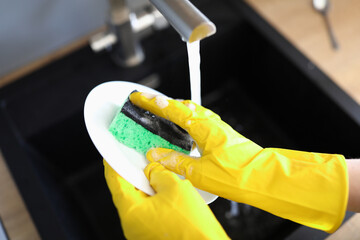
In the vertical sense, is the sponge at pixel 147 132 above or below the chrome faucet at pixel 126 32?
below

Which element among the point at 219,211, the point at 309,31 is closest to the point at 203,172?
the point at 219,211

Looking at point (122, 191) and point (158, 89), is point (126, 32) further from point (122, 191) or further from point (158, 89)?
point (122, 191)

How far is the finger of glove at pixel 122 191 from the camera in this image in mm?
628

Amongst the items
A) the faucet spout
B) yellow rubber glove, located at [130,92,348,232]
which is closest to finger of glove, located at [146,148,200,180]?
yellow rubber glove, located at [130,92,348,232]

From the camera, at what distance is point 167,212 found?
0.59 metres

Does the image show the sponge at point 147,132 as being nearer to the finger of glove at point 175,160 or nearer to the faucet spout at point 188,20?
the finger of glove at point 175,160

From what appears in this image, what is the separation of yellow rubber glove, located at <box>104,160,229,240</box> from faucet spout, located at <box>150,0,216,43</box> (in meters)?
0.26

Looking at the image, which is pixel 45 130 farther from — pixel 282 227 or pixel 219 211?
pixel 282 227

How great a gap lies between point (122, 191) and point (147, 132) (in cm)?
14

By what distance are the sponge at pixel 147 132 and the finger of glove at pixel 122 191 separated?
0.08 metres

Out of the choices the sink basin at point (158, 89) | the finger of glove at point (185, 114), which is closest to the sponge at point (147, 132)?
the finger of glove at point (185, 114)

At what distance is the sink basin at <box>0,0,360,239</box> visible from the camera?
83 cm

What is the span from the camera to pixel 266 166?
2.10 ft

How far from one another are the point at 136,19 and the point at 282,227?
0.67 metres
